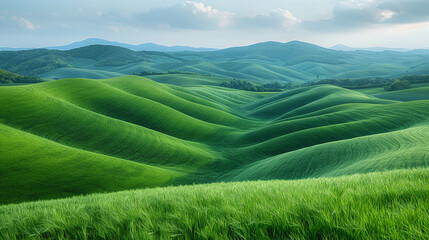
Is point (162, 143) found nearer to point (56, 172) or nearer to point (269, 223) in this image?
point (56, 172)

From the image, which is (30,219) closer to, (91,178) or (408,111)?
(91,178)

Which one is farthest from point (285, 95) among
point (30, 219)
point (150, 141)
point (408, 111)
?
point (30, 219)

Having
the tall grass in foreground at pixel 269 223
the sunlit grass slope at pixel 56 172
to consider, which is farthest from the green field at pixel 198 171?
the sunlit grass slope at pixel 56 172

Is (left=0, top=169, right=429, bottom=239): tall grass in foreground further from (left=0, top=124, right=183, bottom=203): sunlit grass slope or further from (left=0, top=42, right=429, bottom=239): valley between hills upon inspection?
(left=0, top=124, right=183, bottom=203): sunlit grass slope

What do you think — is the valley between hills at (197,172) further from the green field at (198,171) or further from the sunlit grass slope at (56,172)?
the sunlit grass slope at (56,172)

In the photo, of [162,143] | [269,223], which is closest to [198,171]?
[162,143]

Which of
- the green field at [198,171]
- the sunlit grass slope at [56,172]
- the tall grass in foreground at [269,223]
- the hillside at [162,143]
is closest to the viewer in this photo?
the tall grass in foreground at [269,223]
